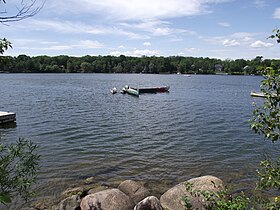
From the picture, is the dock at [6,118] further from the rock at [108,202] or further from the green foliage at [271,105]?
the green foliage at [271,105]

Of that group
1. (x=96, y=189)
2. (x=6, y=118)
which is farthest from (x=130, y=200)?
(x=6, y=118)

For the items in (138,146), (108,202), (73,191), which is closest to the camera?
(108,202)

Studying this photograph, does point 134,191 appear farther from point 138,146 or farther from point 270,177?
point 138,146

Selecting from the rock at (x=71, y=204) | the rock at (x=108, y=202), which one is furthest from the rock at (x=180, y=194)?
the rock at (x=71, y=204)

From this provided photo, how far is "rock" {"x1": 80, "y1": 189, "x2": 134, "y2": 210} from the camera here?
938 cm

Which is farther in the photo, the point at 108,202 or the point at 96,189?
the point at 96,189

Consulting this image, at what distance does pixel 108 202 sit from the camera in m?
9.51

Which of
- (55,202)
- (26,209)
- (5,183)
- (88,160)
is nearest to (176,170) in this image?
(88,160)

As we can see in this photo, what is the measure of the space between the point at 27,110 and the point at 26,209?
990 inches

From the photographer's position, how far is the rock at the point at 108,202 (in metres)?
9.38

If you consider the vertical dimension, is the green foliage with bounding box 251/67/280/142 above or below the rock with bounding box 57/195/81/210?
above

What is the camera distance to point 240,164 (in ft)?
51.0

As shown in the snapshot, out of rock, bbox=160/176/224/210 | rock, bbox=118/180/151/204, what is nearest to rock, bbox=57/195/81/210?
rock, bbox=118/180/151/204

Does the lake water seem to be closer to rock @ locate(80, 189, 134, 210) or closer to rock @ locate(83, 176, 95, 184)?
rock @ locate(83, 176, 95, 184)
